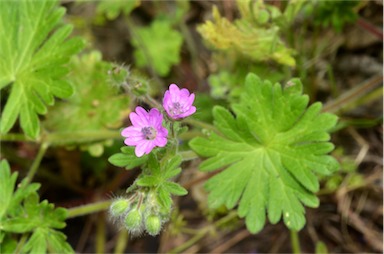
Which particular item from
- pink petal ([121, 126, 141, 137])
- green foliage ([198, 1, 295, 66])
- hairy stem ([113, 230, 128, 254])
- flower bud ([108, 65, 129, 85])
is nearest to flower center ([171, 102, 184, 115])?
pink petal ([121, 126, 141, 137])

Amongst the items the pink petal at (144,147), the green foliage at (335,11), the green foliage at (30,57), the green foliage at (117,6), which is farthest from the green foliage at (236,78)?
the pink petal at (144,147)

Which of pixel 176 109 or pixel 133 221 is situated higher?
pixel 176 109

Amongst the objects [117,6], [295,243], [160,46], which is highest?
[117,6]

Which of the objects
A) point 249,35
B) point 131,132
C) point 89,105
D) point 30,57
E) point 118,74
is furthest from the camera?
point 89,105

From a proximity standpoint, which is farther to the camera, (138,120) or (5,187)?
(5,187)

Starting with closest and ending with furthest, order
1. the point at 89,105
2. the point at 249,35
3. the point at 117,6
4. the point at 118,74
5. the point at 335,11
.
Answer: the point at 118,74, the point at 249,35, the point at 335,11, the point at 89,105, the point at 117,6

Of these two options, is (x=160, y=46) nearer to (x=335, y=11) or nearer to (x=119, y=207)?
(x=335, y=11)

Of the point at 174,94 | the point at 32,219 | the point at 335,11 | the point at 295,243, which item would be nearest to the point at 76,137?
the point at 32,219

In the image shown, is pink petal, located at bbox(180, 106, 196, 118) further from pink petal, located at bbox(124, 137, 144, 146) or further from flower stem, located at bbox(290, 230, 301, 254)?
flower stem, located at bbox(290, 230, 301, 254)
